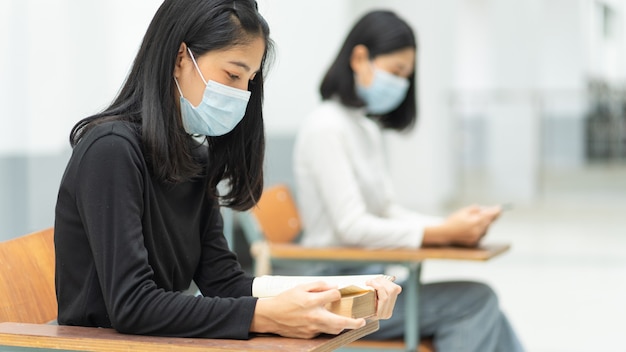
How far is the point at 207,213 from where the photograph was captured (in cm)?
183

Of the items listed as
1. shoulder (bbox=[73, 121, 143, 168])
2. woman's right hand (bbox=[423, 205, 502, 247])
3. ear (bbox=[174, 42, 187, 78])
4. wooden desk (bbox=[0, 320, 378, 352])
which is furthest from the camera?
woman's right hand (bbox=[423, 205, 502, 247])

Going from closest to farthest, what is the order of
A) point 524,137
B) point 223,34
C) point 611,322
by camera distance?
point 223,34 → point 611,322 → point 524,137

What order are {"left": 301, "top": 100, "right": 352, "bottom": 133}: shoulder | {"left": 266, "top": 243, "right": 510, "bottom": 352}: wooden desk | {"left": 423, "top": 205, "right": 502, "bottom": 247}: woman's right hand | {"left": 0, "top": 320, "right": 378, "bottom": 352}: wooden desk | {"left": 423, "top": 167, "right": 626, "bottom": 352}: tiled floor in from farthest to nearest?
{"left": 423, "top": 167, "right": 626, "bottom": 352}: tiled floor → {"left": 301, "top": 100, "right": 352, "bottom": 133}: shoulder → {"left": 423, "top": 205, "right": 502, "bottom": 247}: woman's right hand → {"left": 266, "top": 243, "right": 510, "bottom": 352}: wooden desk → {"left": 0, "top": 320, "right": 378, "bottom": 352}: wooden desk

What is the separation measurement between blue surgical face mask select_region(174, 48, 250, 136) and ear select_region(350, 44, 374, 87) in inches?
51.3

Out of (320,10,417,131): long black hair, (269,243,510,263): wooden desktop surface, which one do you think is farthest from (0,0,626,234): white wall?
(269,243,510,263): wooden desktop surface

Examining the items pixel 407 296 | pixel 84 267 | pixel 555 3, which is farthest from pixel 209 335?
pixel 555 3

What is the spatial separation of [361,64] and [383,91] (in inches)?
4.3

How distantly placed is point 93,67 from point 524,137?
21.1 ft

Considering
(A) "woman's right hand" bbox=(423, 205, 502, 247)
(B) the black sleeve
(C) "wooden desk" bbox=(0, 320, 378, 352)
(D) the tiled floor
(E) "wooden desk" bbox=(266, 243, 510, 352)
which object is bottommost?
(D) the tiled floor

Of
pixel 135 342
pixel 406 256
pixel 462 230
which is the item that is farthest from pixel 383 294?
pixel 462 230

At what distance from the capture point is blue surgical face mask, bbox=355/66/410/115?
9.68ft

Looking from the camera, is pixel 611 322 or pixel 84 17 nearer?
pixel 84 17

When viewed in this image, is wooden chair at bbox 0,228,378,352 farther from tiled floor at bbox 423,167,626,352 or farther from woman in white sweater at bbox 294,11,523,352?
tiled floor at bbox 423,167,626,352

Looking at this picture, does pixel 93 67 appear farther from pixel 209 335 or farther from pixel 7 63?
pixel 209 335
